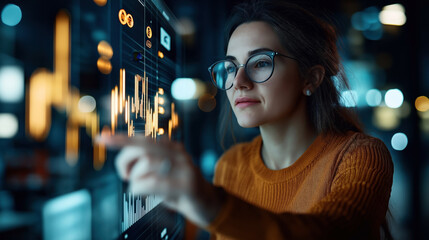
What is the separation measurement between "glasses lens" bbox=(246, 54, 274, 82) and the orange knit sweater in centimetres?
37

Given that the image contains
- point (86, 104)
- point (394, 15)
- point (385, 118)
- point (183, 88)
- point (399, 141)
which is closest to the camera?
point (86, 104)

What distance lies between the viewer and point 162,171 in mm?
440

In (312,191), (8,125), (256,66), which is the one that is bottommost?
(312,191)

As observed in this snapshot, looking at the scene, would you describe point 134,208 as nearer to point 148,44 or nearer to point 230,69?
point 148,44

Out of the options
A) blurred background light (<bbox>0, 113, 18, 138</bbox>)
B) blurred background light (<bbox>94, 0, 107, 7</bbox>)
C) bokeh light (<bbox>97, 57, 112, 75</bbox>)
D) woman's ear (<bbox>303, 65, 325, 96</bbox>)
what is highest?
blurred background light (<bbox>94, 0, 107, 7</bbox>)

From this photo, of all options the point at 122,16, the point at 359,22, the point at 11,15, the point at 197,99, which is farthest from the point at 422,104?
the point at 11,15

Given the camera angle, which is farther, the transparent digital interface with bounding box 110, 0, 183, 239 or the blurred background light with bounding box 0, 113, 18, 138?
the transparent digital interface with bounding box 110, 0, 183, 239

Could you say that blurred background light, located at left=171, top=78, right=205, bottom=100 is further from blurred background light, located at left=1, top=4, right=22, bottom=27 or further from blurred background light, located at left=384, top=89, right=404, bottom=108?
blurred background light, located at left=384, top=89, right=404, bottom=108

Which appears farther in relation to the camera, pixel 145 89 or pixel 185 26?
pixel 185 26

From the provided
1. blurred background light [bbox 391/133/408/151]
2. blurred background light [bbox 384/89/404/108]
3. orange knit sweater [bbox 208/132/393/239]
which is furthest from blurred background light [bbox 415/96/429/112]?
orange knit sweater [bbox 208/132/393/239]

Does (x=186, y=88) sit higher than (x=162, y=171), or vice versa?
(x=186, y=88)

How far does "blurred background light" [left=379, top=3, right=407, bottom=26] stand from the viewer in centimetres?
243

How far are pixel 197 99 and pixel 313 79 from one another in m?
0.47

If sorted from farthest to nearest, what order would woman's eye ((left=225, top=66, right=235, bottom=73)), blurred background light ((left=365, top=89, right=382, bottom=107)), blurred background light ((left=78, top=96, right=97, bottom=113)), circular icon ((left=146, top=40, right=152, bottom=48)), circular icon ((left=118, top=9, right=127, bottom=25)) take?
blurred background light ((left=365, top=89, right=382, bottom=107))
woman's eye ((left=225, top=66, right=235, bottom=73))
circular icon ((left=146, top=40, right=152, bottom=48))
circular icon ((left=118, top=9, right=127, bottom=25))
blurred background light ((left=78, top=96, right=97, bottom=113))
